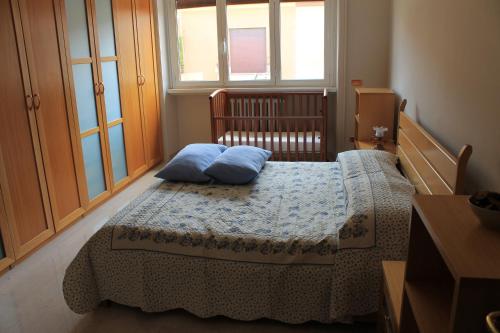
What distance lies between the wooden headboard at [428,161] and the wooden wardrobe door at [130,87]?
8.10ft

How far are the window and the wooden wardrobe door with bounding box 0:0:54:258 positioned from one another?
249 centimetres

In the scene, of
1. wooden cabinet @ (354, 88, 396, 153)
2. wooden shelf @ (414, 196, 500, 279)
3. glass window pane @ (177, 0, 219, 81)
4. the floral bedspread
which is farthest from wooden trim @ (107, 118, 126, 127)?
wooden shelf @ (414, 196, 500, 279)

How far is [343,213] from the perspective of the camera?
7.72 ft

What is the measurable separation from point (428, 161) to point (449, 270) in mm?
1297

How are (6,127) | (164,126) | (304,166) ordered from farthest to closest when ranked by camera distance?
1. (164,126)
2. (304,166)
3. (6,127)

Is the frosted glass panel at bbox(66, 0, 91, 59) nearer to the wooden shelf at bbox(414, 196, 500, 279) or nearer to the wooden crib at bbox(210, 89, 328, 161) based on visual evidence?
the wooden crib at bbox(210, 89, 328, 161)

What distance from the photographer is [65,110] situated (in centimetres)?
321

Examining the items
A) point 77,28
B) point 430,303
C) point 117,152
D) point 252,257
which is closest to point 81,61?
point 77,28

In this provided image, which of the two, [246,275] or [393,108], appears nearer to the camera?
[246,275]

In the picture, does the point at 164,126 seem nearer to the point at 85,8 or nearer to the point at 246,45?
the point at 246,45

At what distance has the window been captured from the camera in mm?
4809

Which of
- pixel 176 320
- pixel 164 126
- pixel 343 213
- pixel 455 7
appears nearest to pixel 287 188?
pixel 343 213

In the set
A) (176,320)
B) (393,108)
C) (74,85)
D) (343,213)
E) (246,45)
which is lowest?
(176,320)

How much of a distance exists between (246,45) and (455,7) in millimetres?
3013
